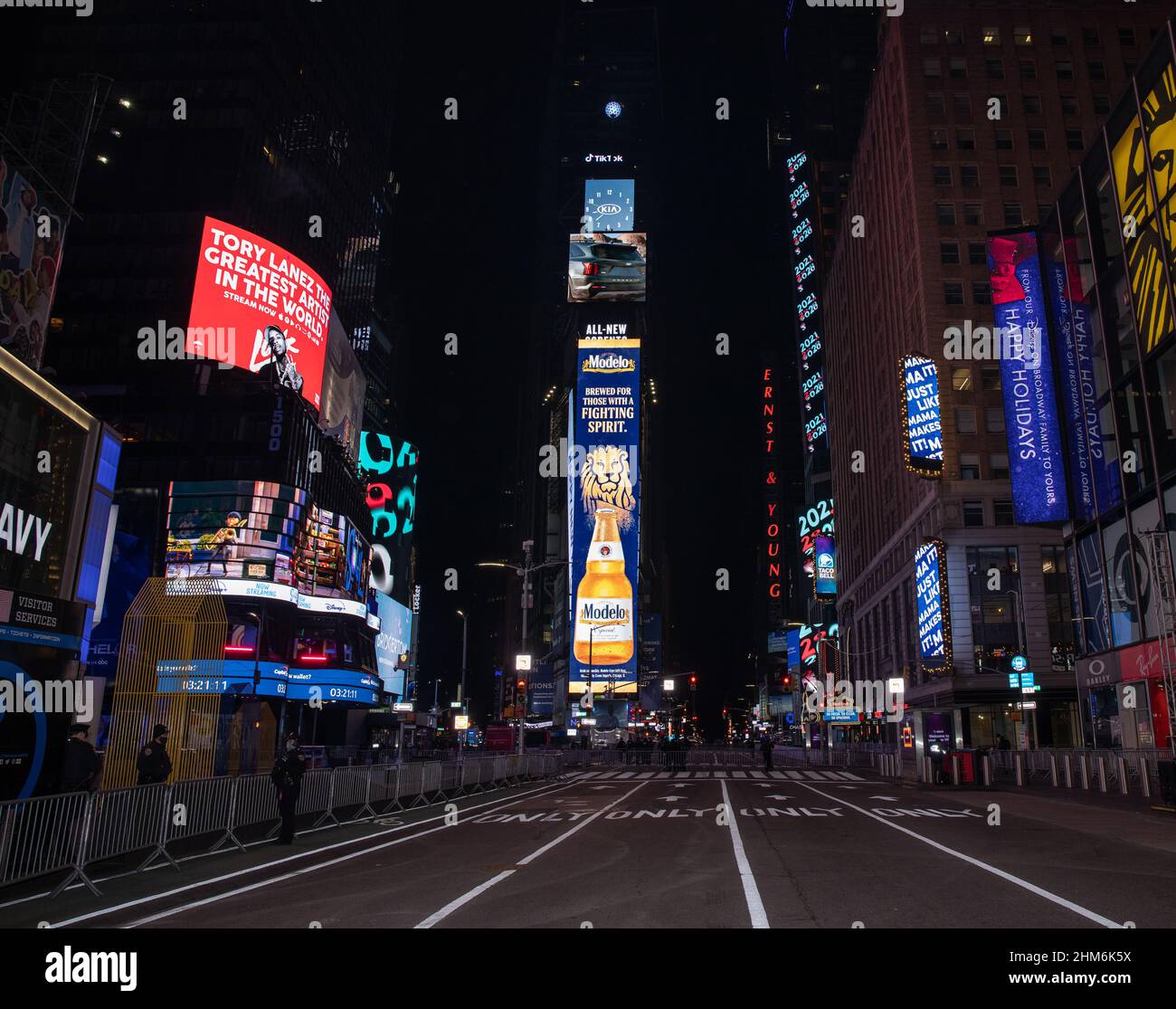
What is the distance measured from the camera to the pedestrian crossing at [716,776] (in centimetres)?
3700

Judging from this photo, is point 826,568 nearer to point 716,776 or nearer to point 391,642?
point 391,642

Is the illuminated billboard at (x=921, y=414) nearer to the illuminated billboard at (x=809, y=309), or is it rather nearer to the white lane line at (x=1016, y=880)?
the white lane line at (x=1016, y=880)

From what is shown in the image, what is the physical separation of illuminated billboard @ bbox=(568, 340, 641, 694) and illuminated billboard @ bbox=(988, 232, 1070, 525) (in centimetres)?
5502

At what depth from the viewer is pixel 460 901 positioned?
9.17m

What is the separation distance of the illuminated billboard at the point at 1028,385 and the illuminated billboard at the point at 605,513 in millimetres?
55021

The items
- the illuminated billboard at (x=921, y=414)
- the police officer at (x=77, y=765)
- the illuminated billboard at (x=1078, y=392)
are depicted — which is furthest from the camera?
the illuminated billboard at (x=921, y=414)

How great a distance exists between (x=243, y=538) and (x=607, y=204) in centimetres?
9806

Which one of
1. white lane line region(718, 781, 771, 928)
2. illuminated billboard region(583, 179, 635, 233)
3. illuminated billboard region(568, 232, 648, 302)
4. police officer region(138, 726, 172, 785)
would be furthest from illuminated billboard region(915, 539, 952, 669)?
illuminated billboard region(583, 179, 635, 233)

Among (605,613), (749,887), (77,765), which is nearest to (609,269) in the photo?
(605,613)

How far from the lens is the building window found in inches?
2061

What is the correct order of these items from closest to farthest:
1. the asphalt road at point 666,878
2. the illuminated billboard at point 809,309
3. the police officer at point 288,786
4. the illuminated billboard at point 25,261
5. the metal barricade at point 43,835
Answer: the asphalt road at point 666,878
the metal barricade at point 43,835
the police officer at point 288,786
the illuminated billboard at point 25,261
the illuminated billboard at point 809,309

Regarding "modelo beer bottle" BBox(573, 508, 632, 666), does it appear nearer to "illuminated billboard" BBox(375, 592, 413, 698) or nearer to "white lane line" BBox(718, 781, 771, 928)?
"illuminated billboard" BBox(375, 592, 413, 698)

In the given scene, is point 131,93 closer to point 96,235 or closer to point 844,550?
point 96,235

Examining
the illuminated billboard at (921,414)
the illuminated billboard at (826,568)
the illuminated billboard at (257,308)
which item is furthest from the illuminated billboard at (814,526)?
the illuminated billboard at (257,308)
